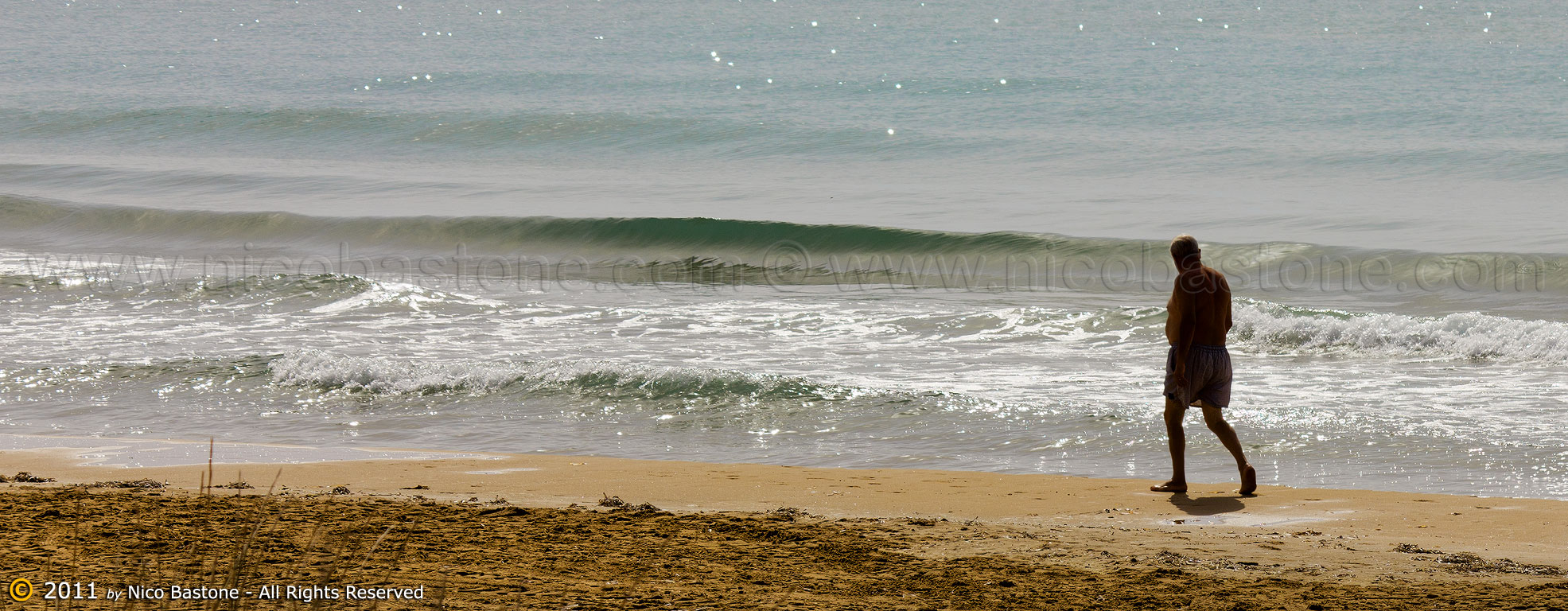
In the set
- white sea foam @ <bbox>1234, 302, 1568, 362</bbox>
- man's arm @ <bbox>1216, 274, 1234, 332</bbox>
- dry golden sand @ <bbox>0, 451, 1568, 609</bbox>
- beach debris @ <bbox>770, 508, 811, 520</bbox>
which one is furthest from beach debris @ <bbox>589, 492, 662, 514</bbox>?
white sea foam @ <bbox>1234, 302, 1568, 362</bbox>

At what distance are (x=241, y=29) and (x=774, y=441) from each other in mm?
52425

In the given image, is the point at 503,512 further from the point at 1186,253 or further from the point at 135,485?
the point at 1186,253

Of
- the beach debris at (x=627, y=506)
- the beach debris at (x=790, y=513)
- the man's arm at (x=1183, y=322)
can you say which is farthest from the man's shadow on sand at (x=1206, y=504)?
the beach debris at (x=627, y=506)

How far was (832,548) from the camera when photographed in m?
5.30

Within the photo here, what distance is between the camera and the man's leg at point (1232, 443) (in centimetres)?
639

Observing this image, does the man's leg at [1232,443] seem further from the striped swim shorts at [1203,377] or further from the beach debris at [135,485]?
the beach debris at [135,485]

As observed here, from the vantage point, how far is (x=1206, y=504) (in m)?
6.27

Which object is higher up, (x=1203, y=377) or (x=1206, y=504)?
(x=1203, y=377)

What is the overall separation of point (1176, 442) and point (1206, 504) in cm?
35

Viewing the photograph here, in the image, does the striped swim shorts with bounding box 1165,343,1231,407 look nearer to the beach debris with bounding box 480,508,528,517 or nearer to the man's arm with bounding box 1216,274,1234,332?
the man's arm with bounding box 1216,274,1234,332

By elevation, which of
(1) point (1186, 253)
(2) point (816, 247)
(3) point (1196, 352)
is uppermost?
(2) point (816, 247)

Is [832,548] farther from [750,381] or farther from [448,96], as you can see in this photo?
[448,96]

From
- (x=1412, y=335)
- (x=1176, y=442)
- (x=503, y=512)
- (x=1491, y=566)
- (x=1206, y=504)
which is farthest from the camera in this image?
(x=1412, y=335)

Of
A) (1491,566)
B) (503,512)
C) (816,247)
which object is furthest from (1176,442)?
(816,247)
